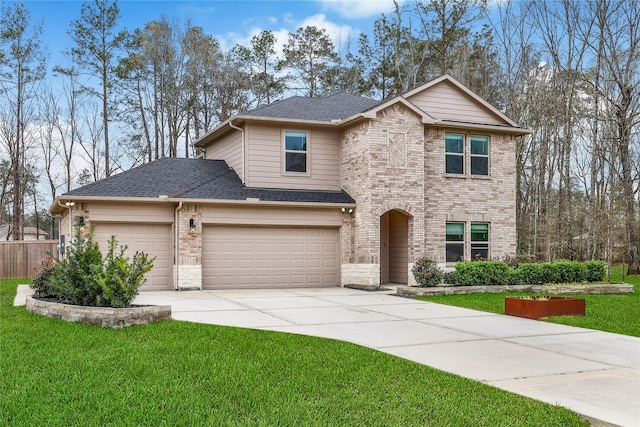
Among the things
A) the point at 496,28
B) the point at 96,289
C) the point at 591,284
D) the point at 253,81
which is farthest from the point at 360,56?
the point at 96,289

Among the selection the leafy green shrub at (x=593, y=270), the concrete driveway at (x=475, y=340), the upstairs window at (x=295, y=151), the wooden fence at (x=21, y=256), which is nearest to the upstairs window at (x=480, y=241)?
the leafy green shrub at (x=593, y=270)

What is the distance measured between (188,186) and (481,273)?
30.0 feet

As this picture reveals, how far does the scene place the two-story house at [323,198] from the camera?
17500 millimetres

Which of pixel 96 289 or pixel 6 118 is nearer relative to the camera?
pixel 96 289

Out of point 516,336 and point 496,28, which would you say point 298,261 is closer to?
point 516,336

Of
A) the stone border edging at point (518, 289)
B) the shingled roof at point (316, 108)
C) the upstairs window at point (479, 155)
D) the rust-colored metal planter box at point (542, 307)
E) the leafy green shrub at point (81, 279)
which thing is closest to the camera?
the leafy green shrub at point (81, 279)

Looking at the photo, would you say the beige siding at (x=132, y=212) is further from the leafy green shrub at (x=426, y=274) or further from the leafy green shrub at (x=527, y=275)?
the leafy green shrub at (x=527, y=275)

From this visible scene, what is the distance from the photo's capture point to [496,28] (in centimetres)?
2884

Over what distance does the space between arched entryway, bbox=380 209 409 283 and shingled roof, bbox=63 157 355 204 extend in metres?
2.14

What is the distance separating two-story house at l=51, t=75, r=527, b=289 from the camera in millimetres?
17500

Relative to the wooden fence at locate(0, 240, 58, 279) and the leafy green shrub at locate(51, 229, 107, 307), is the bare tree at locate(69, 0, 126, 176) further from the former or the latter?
the leafy green shrub at locate(51, 229, 107, 307)

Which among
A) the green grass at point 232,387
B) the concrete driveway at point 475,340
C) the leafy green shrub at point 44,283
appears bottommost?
the concrete driveway at point 475,340

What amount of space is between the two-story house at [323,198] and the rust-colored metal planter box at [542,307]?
659 cm

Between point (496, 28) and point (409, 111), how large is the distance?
42.2 ft
